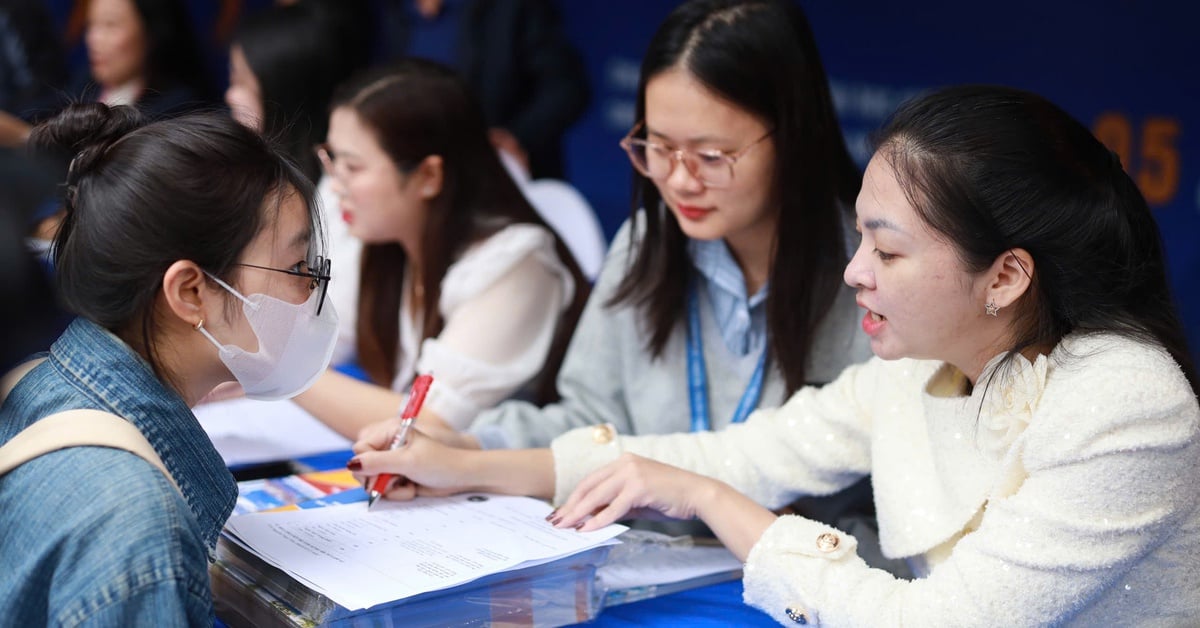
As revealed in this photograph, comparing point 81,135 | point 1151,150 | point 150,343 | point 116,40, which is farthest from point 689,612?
point 116,40

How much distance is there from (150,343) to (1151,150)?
→ 2.52m

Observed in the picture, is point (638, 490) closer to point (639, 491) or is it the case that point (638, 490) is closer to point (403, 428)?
point (639, 491)

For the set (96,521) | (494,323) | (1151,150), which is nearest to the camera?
(96,521)

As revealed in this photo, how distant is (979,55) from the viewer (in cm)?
326

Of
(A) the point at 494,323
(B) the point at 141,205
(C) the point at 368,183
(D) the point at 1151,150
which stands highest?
(B) the point at 141,205

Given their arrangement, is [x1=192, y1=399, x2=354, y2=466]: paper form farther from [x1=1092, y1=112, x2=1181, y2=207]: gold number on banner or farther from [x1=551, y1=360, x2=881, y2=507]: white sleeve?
[x1=1092, y1=112, x2=1181, y2=207]: gold number on banner

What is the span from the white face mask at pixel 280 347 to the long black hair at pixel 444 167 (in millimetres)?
840

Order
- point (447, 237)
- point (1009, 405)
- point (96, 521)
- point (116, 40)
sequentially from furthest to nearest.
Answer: point (116, 40) → point (447, 237) → point (1009, 405) → point (96, 521)

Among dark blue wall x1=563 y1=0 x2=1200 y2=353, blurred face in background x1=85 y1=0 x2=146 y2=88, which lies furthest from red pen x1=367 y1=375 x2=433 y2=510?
blurred face in background x1=85 y1=0 x2=146 y2=88

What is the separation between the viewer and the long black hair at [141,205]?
1102mm

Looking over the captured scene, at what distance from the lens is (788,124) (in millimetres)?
1668

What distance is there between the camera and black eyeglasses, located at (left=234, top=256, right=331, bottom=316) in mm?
1227

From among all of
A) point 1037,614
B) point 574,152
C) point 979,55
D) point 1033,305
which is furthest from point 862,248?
point 574,152

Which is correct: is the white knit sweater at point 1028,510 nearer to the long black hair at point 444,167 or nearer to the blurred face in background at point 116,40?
the long black hair at point 444,167
